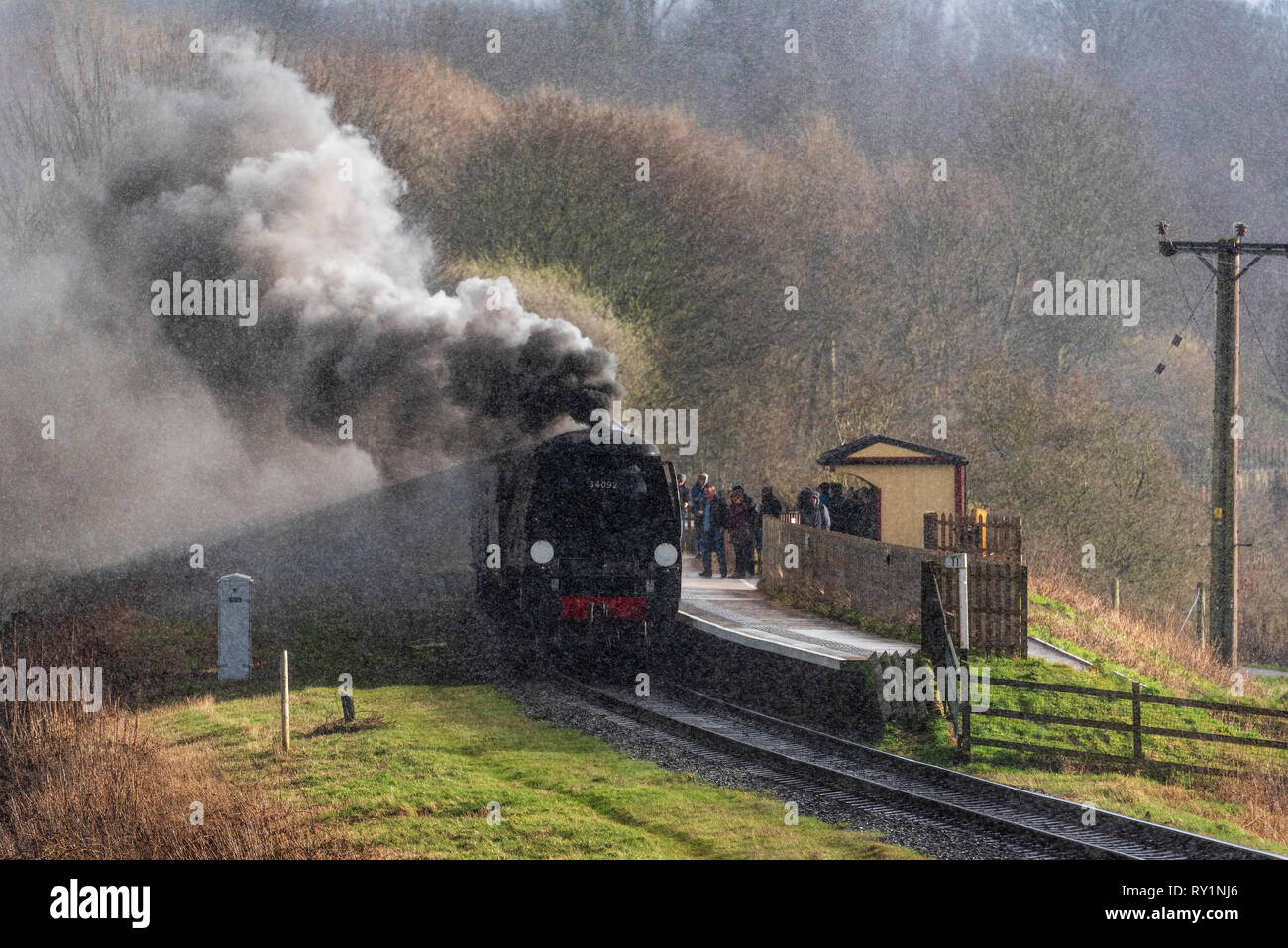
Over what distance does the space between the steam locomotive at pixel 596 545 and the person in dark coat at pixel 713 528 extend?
8161mm

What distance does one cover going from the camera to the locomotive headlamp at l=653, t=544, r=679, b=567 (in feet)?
59.9

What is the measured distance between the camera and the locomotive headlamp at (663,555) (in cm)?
1827

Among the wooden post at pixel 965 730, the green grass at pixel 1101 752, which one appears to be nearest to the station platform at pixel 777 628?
the green grass at pixel 1101 752

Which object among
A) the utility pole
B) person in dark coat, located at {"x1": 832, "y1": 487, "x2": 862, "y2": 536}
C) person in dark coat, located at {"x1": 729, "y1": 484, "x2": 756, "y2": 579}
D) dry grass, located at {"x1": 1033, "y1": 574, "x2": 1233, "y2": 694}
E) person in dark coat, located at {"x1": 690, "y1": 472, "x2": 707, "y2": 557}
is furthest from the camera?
person in dark coat, located at {"x1": 690, "y1": 472, "x2": 707, "y2": 557}

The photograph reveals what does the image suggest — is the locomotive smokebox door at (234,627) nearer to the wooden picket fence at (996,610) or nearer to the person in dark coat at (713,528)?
the wooden picket fence at (996,610)

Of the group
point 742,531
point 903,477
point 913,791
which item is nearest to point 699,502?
point 742,531

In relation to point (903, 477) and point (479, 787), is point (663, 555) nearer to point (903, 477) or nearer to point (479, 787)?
point (479, 787)

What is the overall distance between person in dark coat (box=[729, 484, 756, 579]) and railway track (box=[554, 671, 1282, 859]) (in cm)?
951

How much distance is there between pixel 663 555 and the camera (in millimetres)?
18281

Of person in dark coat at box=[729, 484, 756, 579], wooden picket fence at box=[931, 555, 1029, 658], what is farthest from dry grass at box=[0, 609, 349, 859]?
person in dark coat at box=[729, 484, 756, 579]

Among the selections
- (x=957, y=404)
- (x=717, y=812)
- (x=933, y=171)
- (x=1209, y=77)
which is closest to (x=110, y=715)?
(x=717, y=812)

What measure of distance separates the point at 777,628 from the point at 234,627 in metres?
7.51

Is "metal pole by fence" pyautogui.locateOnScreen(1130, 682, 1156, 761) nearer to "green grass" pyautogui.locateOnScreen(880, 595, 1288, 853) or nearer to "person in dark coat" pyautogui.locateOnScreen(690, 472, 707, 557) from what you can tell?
"green grass" pyautogui.locateOnScreen(880, 595, 1288, 853)

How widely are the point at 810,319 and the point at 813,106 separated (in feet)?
81.9
